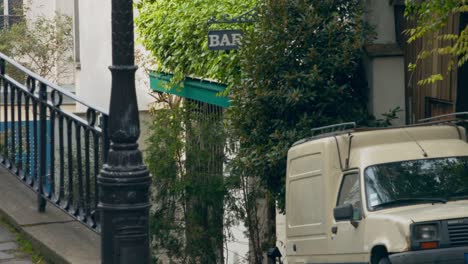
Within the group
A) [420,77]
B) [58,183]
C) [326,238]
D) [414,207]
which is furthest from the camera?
[420,77]

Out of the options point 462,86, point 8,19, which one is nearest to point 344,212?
point 462,86

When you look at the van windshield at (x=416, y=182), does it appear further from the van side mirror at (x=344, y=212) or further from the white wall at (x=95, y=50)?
the white wall at (x=95, y=50)

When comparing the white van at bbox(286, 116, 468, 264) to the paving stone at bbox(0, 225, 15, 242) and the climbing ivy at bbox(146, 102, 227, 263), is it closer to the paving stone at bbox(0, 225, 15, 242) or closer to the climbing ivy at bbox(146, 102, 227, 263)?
the climbing ivy at bbox(146, 102, 227, 263)

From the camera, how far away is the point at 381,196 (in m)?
11.0

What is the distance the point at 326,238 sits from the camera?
12.2 m

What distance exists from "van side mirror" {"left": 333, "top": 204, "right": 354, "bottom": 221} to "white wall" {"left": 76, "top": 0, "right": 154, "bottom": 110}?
16.9 meters

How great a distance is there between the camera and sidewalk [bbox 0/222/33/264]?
28.7 feet

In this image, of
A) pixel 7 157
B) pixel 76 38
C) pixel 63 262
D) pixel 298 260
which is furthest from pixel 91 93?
pixel 63 262

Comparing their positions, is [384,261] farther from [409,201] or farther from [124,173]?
[124,173]

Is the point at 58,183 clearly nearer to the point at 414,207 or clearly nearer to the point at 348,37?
the point at 414,207

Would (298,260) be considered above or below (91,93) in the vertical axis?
below

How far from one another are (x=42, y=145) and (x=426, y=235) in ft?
12.2

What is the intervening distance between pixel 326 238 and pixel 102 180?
5.07m

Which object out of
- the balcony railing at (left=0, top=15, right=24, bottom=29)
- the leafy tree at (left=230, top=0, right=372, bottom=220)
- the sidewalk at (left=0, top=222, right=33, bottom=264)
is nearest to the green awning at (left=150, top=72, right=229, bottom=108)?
the leafy tree at (left=230, top=0, right=372, bottom=220)
